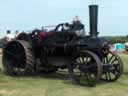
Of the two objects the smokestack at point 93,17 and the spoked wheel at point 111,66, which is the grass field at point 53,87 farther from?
the smokestack at point 93,17

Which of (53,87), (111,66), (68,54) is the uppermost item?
(68,54)

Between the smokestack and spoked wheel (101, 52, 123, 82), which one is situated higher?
the smokestack

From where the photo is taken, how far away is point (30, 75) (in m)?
12.3

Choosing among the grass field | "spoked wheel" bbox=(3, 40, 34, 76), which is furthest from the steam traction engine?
the grass field

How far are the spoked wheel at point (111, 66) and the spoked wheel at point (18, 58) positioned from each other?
7.44 ft

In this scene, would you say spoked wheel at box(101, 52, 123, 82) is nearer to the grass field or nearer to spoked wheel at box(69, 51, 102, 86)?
the grass field

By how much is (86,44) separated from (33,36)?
227cm

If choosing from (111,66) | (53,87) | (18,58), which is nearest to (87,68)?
(111,66)

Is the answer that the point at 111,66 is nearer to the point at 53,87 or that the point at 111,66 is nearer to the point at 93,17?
the point at 93,17

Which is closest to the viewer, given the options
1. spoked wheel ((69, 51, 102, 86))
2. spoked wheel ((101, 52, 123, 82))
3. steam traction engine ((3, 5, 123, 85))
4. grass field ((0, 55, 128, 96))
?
grass field ((0, 55, 128, 96))

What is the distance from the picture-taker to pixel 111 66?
10.4 meters

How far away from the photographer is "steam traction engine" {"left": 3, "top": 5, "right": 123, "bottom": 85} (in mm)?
10094

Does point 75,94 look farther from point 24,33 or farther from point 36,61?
point 24,33

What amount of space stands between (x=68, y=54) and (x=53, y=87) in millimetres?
1571
